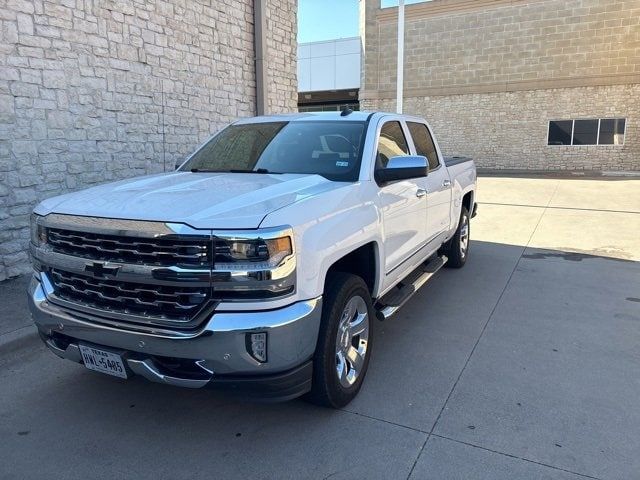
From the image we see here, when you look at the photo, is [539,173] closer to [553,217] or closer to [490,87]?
[490,87]

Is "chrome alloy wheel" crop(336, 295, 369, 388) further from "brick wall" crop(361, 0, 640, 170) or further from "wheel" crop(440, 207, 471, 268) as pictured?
"brick wall" crop(361, 0, 640, 170)

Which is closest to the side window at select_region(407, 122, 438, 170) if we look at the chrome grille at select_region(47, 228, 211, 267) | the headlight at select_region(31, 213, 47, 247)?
the chrome grille at select_region(47, 228, 211, 267)

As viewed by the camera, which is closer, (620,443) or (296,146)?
(620,443)

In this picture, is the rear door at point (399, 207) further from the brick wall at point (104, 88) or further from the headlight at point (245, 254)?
the brick wall at point (104, 88)

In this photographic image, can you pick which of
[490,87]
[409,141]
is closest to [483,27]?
[490,87]

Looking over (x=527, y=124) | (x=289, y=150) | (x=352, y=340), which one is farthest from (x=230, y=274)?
(x=527, y=124)

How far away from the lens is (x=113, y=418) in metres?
3.35

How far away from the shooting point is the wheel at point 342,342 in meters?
3.08

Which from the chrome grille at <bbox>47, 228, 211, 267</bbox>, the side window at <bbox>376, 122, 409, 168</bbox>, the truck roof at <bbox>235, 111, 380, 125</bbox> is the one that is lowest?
the chrome grille at <bbox>47, 228, 211, 267</bbox>

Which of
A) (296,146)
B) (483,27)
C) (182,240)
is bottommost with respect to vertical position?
(182,240)

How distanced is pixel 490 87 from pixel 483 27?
2882 millimetres

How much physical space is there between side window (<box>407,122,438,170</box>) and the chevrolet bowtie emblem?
3382 millimetres

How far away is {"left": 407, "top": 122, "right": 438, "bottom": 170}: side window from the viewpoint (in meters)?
5.33

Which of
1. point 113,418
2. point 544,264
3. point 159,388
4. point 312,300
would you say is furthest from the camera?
point 544,264
